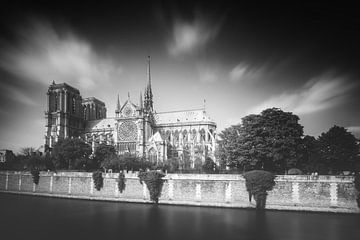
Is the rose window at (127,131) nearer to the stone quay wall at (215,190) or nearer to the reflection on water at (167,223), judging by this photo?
the stone quay wall at (215,190)

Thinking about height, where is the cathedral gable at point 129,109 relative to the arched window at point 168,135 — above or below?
above

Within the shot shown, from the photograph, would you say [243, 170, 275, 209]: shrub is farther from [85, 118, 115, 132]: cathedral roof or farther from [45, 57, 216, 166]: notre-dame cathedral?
[85, 118, 115, 132]: cathedral roof

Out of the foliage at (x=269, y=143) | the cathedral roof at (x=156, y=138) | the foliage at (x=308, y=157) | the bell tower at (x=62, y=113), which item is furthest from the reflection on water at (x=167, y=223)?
the bell tower at (x=62, y=113)

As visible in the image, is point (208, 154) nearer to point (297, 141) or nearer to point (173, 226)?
point (297, 141)

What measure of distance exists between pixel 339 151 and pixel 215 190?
14366 millimetres

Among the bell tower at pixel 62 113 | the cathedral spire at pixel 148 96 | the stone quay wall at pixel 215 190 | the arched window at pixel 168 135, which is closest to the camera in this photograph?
the stone quay wall at pixel 215 190

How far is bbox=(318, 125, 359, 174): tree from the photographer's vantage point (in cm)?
3316

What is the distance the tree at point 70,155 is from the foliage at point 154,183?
641 inches

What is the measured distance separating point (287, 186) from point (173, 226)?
12.1 m

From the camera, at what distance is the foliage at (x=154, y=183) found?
33.1 metres

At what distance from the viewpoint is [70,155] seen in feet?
152

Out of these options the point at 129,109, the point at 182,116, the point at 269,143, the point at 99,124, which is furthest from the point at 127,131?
the point at 269,143

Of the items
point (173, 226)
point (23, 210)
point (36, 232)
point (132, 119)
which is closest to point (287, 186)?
point (173, 226)

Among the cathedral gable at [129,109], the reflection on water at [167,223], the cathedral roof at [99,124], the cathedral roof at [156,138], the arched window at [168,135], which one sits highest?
the cathedral gable at [129,109]
